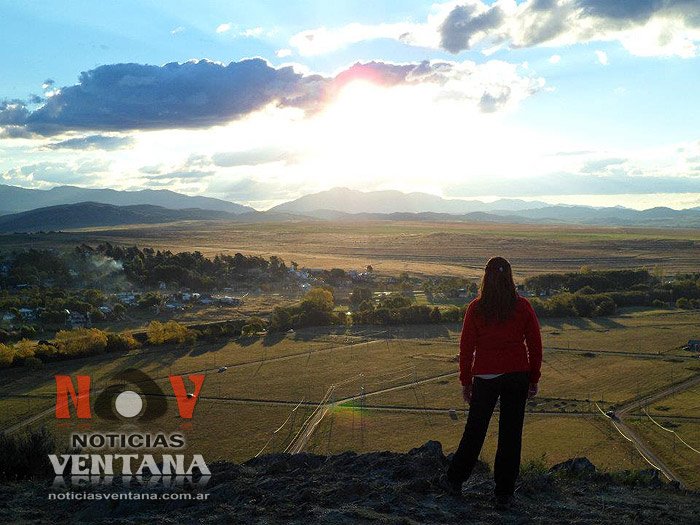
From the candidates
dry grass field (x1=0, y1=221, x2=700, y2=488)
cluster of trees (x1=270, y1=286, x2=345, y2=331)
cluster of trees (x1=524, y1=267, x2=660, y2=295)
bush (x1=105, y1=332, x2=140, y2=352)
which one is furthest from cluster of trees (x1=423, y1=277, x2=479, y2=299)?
bush (x1=105, y1=332, x2=140, y2=352)

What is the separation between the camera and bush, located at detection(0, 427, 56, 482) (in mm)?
9219

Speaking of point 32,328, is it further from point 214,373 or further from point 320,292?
point 320,292

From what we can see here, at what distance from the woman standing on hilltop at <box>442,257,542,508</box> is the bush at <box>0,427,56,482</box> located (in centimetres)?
696

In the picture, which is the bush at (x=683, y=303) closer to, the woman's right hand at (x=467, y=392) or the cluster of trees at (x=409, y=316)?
the cluster of trees at (x=409, y=316)

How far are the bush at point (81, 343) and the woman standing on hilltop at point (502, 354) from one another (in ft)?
133

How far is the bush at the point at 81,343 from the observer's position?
40969 millimetres

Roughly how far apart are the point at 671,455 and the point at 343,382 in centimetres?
1765

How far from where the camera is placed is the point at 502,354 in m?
6.05

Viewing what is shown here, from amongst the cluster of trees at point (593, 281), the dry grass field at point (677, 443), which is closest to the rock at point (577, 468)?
the dry grass field at point (677, 443)

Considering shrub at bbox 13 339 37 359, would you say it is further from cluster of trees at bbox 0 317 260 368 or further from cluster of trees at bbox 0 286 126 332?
cluster of trees at bbox 0 286 126 332

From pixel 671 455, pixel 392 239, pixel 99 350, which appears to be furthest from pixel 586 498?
pixel 392 239

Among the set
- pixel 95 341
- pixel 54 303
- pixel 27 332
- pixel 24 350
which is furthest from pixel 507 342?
pixel 54 303

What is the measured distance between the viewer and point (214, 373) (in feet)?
121

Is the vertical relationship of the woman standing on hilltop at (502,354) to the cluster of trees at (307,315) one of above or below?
above
